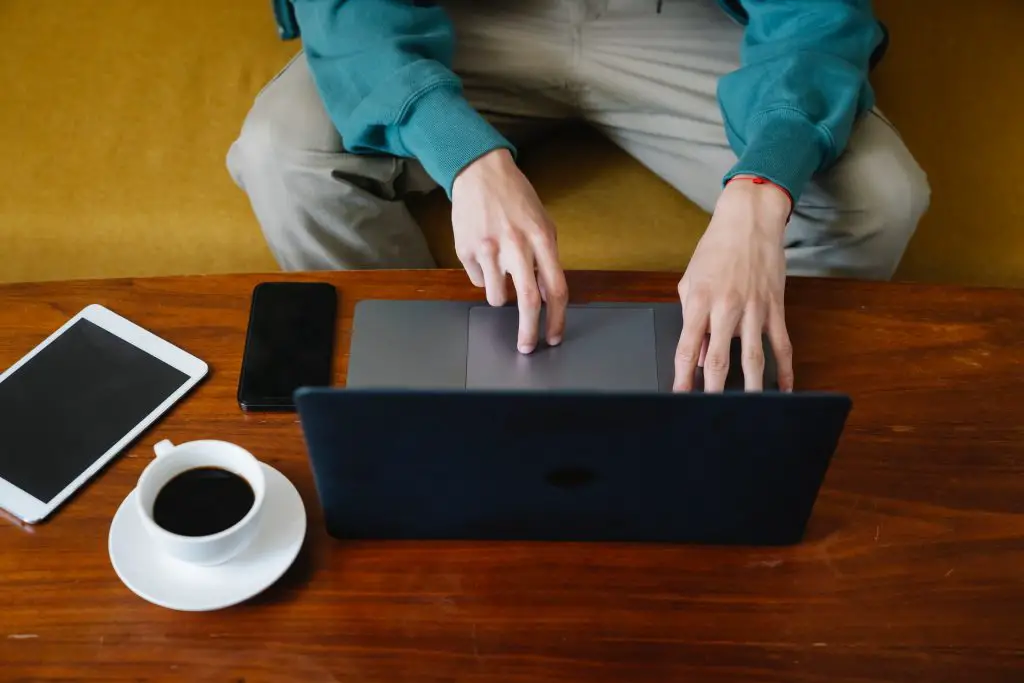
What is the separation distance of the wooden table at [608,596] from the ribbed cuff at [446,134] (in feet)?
0.99

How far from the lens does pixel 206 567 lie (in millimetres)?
697

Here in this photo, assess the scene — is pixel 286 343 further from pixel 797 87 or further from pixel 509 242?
pixel 797 87

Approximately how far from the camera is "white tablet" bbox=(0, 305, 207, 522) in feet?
2.55

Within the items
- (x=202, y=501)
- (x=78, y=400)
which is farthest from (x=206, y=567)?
(x=78, y=400)

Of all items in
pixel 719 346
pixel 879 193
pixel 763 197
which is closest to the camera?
pixel 719 346

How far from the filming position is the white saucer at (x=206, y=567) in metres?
0.69

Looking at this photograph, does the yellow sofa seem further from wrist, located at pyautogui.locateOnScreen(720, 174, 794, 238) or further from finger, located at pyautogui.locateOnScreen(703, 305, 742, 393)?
finger, located at pyautogui.locateOnScreen(703, 305, 742, 393)

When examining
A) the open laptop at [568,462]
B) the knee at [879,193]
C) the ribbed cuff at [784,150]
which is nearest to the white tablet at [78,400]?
the open laptop at [568,462]

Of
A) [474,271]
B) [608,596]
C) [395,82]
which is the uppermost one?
[395,82]

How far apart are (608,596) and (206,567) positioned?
0.30 metres

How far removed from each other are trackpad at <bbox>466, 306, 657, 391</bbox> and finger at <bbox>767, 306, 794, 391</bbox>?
11cm

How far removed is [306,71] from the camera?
1.17m

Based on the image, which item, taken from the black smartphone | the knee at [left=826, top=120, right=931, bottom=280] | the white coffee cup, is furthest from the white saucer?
the knee at [left=826, top=120, right=931, bottom=280]

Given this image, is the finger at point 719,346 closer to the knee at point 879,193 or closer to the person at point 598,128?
the person at point 598,128
